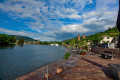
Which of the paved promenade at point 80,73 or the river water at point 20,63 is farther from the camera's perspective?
the river water at point 20,63

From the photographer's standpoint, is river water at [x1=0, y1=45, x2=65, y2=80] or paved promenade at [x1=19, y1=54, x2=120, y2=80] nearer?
paved promenade at [x1=19, y1=54, x2=120, y2=80]

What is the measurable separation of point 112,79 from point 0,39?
363 ft

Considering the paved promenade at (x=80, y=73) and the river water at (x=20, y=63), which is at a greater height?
the paved promenade at (x=80, y=73)

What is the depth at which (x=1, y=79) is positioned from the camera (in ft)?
30.3

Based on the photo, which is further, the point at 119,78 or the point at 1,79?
the point at 1,79

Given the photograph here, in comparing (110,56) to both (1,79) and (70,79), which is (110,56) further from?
(1,79)

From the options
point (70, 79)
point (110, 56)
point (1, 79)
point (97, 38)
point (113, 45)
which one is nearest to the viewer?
point (70, 79)

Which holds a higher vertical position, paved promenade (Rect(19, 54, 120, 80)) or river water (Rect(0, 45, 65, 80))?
paved promenade (Rect(19, 54, 120, 80))

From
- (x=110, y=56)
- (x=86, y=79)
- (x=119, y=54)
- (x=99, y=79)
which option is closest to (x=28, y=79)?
(x=86, y=79)

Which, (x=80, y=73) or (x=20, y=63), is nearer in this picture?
(x=80, y=73)

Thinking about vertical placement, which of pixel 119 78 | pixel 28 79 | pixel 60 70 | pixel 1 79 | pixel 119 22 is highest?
pixel 119 22

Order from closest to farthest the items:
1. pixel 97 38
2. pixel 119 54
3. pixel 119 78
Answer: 1. pixel 119 78
2. pixel 119 54
3. pixel 97 38

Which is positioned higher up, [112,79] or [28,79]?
[112,79]

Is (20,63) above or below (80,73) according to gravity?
below
